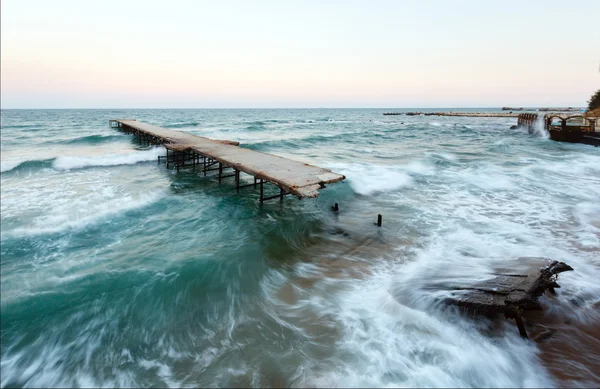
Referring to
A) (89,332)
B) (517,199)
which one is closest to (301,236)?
(89,332)

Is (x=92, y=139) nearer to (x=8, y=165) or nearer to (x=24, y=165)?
(x=8, y=165)

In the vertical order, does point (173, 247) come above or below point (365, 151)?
below

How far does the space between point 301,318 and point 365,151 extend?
2299 centimetres

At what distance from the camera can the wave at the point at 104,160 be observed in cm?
1825

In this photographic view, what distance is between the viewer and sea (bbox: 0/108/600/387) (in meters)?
4.60

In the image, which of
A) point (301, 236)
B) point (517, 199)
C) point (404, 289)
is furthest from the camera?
point (517, 199)

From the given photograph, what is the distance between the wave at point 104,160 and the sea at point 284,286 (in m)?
4.16

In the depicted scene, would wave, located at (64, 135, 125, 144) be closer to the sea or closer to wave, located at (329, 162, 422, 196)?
the sea

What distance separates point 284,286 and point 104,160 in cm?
1919

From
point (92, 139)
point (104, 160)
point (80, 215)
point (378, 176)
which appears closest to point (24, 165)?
point (104, 160)

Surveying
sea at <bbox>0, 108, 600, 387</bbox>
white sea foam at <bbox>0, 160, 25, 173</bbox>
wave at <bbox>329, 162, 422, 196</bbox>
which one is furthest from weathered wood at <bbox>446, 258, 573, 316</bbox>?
white sea foam at <bbox>0, 160, 25, 173</bbox>

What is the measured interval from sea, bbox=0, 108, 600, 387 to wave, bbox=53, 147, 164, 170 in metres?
4.16

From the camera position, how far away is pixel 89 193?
1282 centimetres

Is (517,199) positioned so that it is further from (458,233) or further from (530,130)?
(530,130)
